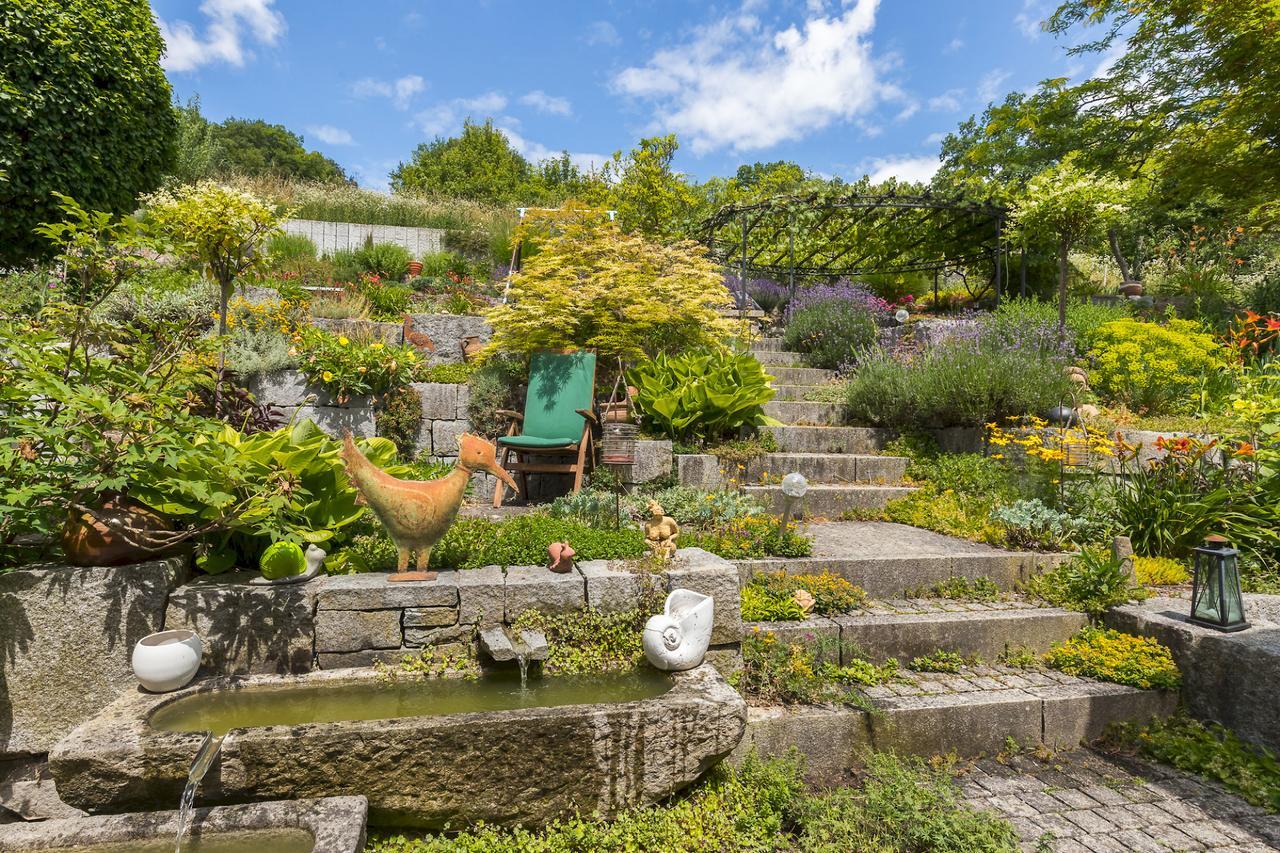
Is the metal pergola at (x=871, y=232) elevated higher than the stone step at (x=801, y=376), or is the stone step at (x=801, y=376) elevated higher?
the metal pergola at (x=871, y=232)

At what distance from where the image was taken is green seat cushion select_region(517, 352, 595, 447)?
531 centimetres

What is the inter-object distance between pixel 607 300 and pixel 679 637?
392cm

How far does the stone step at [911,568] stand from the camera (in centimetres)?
370

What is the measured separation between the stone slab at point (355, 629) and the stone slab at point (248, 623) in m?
0.05

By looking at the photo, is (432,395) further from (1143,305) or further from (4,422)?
(1143,305)

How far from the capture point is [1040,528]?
4180 millimetres

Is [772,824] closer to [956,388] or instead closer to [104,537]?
[104,537]

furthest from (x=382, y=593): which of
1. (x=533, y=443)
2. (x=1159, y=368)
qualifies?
(x=1159, y=368)

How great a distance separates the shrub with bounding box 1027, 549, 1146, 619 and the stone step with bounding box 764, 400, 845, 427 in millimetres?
3009

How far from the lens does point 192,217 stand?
3619mm

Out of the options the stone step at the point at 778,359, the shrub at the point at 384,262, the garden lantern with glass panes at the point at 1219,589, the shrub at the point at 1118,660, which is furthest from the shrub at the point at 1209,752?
the shrub at the point at 384,262

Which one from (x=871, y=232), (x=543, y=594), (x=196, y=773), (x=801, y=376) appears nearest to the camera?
(x=196, y=773)

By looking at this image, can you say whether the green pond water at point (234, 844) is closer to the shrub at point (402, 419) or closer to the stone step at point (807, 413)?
the shrub at point (402, 419)

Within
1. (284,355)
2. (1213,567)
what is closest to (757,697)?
(1213,567)
